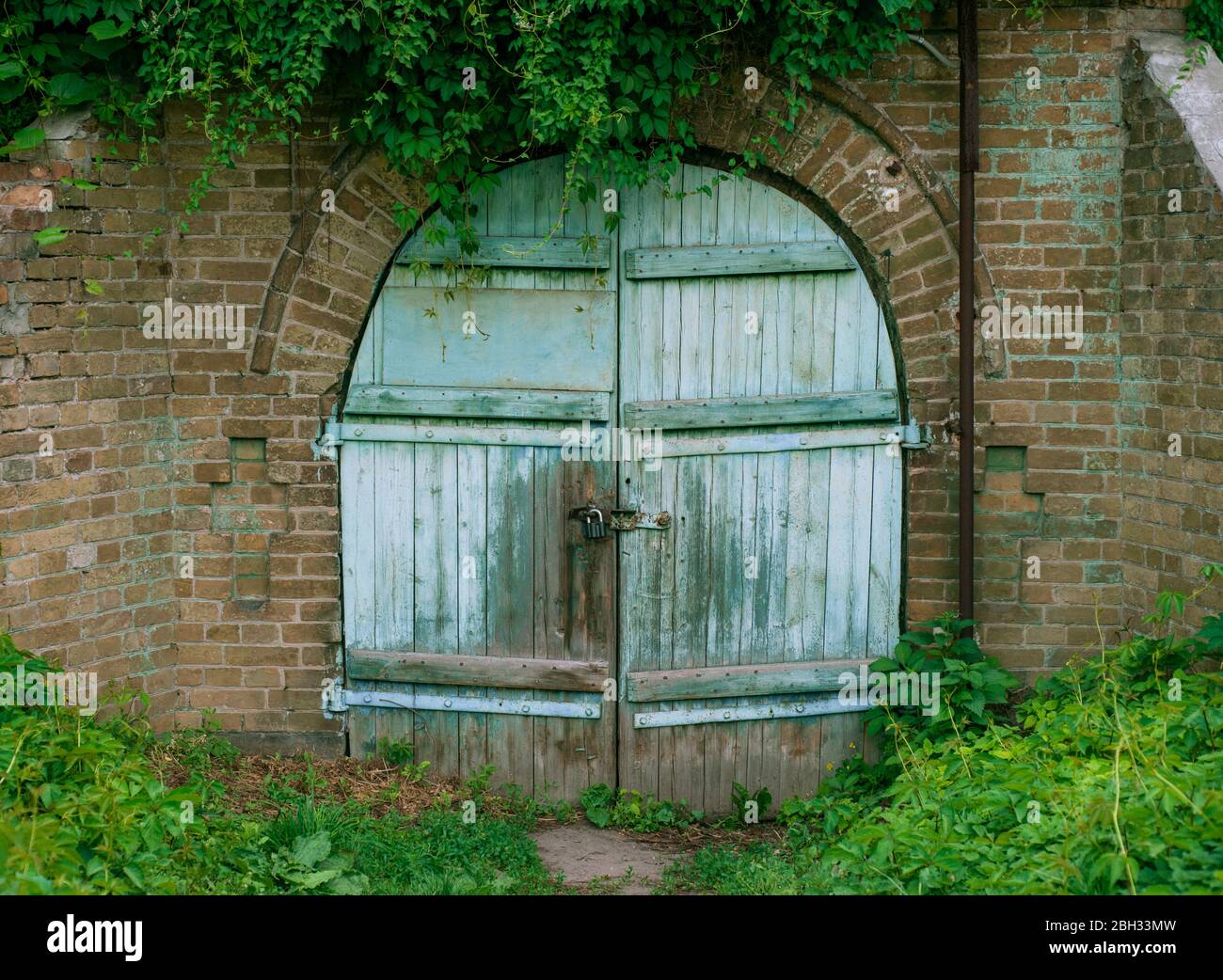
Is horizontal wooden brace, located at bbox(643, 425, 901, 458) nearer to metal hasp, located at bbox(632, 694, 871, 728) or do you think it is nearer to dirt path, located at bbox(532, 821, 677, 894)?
metal hasp, located at bbox(632, 694, 871, 728)

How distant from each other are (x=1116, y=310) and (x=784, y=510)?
174 centimetres

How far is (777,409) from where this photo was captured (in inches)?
223

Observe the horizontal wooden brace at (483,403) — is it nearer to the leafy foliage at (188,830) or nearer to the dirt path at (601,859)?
the leafy foliage at (188,830)

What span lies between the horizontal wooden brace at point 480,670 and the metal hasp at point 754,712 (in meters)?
0.30

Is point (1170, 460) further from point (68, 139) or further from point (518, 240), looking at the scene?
point (68, 139)

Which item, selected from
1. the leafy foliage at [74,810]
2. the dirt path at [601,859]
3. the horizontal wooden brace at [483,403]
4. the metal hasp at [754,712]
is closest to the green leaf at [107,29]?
the horizontal wooden brace at [483,403]

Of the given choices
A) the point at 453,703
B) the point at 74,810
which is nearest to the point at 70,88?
the point at 74,810

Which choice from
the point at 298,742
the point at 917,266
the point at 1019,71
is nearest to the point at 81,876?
the point at 298,742

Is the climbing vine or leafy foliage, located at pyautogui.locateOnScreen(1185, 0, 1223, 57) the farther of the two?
leafy foliage, located at pyautogui.locateOnScreen(1185, 0, 1223, 57)

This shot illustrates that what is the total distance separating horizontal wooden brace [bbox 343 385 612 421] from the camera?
5.66 m

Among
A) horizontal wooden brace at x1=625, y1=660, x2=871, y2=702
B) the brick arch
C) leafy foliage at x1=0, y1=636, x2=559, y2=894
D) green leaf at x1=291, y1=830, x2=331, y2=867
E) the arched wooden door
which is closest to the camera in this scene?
leafy foliage at x1=0, y1=636, x2=559, y2=894

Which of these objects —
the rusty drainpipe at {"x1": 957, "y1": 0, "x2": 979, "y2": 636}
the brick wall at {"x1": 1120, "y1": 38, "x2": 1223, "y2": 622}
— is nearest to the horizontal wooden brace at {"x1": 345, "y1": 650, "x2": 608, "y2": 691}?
the rusty drainpipe at {"x1": 957, "y1": 0, "x2": 979, "y2": 636}

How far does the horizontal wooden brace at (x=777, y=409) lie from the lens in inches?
223

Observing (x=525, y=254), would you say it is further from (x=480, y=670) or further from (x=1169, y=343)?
(x=1169, y=343)
